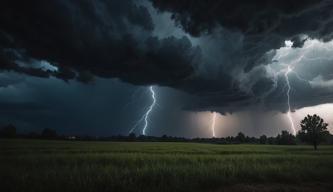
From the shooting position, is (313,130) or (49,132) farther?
(49,132)

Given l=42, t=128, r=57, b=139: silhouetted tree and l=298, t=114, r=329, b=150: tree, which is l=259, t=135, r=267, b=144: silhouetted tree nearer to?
l=298, t=114, r=329, b=150: tree

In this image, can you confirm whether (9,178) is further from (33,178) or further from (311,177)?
(311,177)

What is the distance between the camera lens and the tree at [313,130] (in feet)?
166

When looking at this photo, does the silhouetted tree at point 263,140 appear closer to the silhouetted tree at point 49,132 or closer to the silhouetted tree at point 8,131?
the silhouetted tree at point 49,132

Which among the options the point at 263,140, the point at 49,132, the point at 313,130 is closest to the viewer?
the point at 313,130

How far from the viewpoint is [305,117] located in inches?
2119

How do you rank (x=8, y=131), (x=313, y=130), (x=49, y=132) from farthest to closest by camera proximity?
(x=49, y=132) < (x=8, y=131) < (x=313, y=130)

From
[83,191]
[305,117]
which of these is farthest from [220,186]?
[305,117]

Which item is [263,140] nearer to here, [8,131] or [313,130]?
[313,130]

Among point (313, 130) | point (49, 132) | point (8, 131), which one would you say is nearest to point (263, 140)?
point (313, 130)

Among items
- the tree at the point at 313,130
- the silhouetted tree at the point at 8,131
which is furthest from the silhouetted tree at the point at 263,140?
the silhouetted tree at the point at 8,131

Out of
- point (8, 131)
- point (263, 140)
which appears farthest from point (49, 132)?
point (263, 140)

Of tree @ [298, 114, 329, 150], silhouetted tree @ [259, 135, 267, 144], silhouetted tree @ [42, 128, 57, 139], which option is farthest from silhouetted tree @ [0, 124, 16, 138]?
silhouetted tree @ [259, 135, 267, 144]

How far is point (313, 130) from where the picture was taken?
51.7 m
